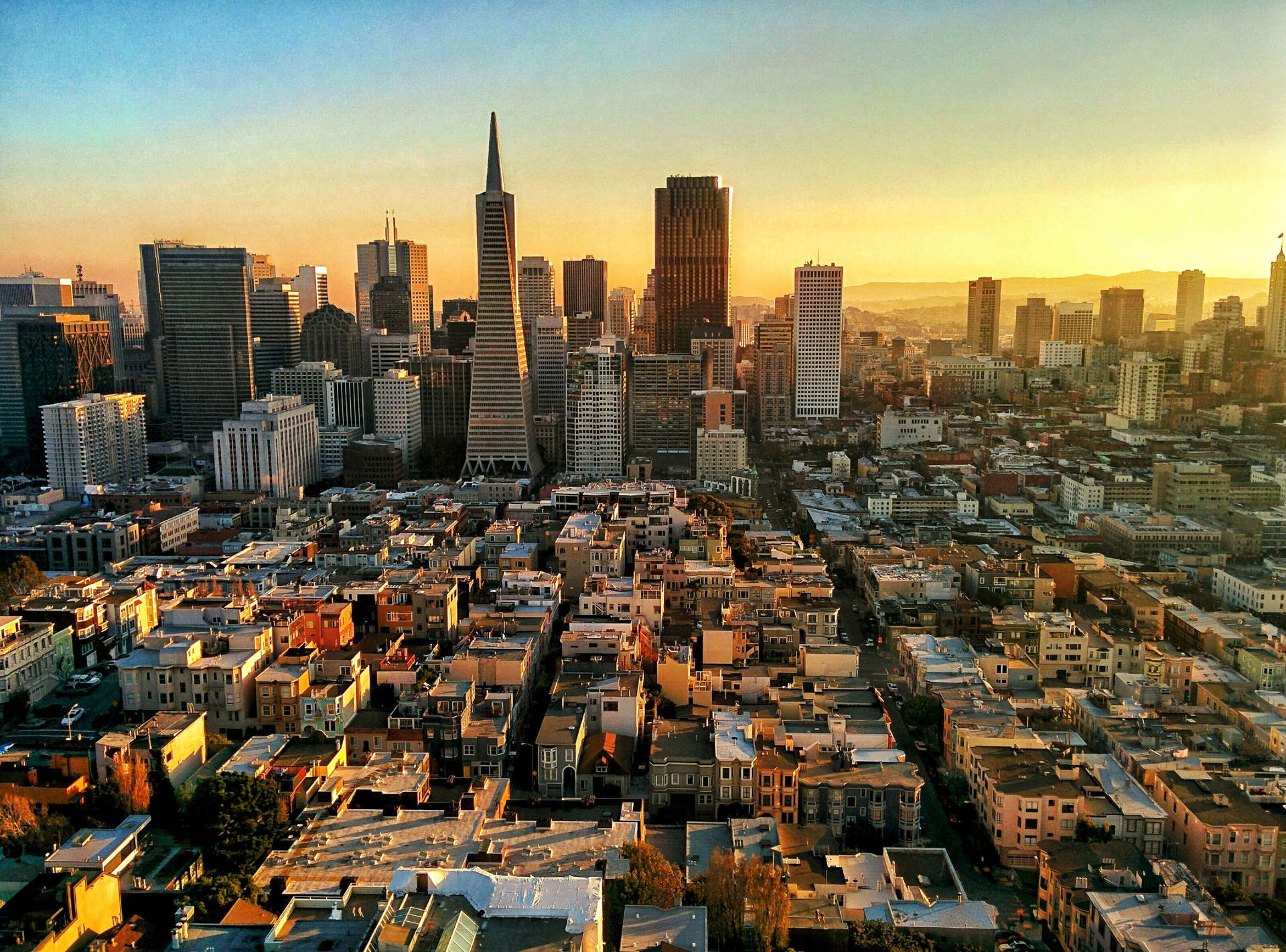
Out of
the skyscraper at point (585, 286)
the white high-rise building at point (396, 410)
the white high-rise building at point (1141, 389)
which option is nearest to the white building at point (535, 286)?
the skyscraper at point (585, 286)

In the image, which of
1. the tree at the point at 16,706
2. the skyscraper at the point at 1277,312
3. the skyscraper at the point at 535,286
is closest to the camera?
the tree at the point at 16,706

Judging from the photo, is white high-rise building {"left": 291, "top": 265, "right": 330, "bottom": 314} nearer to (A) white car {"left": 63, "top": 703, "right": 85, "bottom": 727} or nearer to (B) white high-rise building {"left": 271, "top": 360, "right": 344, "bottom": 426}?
(B) white high-rise building {"left": 271, "top": 360, "right": 344, "bottom": 426}

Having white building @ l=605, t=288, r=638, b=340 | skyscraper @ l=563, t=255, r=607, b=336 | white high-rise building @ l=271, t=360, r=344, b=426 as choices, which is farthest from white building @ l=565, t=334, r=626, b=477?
skyscraper @ l=563, t=255, r=607, b=336

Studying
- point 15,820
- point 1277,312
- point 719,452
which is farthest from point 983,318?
point 15,820

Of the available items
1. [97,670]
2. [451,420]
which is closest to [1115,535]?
[97,670]

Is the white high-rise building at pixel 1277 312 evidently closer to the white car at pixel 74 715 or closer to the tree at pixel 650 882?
the tree at pixel 650 882

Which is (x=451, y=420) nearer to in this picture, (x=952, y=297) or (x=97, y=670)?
(x=97, y=670)
